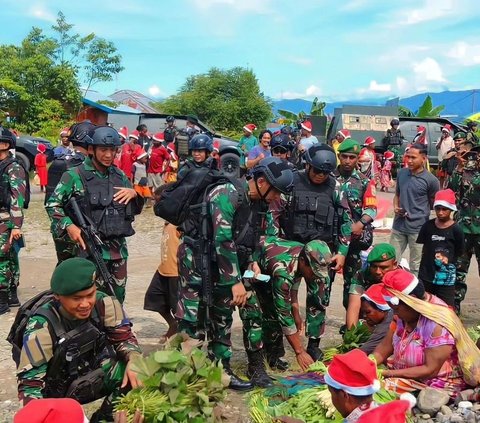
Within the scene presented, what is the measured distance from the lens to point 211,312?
4.24m

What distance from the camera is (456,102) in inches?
1216

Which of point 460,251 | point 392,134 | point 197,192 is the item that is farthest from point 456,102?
point 197,192

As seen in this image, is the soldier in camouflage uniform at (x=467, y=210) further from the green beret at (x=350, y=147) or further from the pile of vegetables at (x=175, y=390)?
the pile of vegetables at (x=175, y=390)

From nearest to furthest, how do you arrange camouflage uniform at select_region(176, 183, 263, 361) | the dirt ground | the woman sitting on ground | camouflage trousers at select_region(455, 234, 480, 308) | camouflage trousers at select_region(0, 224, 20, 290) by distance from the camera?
the woman sitting on ground → camouflage uniform at select_region(176, 183, 263, 361) → the dirt ground → camouflage trousers at select_region(0, 224, 20, 290) → camouflage trousers at select_region(455, 234, 480, 308)

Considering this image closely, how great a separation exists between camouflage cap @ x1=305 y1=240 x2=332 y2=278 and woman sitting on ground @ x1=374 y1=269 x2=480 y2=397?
2.12 ft

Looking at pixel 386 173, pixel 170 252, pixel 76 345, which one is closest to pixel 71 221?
pixel 170 252

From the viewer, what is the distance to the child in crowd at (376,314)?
4.27 m

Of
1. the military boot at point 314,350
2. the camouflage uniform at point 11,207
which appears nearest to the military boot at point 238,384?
the military boot at point 314,350

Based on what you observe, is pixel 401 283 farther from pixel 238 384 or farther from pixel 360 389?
pixel 238 384

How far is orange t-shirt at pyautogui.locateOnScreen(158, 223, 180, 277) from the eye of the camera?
5.16m

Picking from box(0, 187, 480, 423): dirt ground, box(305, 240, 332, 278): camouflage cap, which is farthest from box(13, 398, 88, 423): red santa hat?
box(305, 240, 332, 278): camouflage cap

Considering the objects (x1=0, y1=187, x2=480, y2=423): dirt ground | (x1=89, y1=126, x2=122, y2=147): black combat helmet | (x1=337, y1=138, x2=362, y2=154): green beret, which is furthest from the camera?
(x1=337, y1=138, x2=362, y2=154): green beret

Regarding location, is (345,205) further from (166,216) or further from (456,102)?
(456,102)

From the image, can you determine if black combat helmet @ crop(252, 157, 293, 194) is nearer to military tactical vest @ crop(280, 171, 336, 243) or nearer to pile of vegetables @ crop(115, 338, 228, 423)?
military tactical vest @ crop(280, 171, 336, 243)
